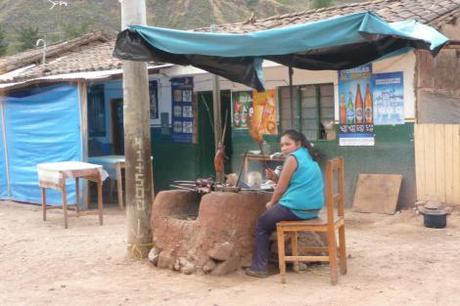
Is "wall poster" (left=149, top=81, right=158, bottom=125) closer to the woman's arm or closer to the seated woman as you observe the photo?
the seated woman

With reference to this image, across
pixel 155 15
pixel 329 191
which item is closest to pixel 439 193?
pixel 329 191

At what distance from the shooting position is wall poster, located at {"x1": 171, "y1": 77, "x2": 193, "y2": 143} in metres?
13.1

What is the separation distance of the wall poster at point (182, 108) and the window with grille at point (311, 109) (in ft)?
7.35

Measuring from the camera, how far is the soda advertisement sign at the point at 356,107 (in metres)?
10.4

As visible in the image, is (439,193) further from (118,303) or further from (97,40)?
(97,40)

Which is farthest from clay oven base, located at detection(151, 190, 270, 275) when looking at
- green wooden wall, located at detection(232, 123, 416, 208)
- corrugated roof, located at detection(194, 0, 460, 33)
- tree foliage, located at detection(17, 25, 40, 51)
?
tree foliage, located at detection(17, 25, 40, 51)

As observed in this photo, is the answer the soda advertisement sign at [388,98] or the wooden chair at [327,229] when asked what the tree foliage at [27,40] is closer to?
the soda advertisement sign at [388,98]

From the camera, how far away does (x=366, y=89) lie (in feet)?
34.0

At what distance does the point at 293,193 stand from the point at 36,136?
796 cm

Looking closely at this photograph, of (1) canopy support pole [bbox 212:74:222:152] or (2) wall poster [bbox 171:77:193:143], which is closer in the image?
(1) canopy support pole [bbox 212:74:222:152]

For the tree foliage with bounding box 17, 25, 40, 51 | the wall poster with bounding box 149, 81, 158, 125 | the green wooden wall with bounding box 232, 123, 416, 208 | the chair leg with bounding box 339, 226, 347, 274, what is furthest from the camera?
the tree foliage with bounding box 17, 25, 40, 51

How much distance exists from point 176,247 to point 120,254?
1.26 meters

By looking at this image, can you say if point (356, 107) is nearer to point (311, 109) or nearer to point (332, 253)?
point (311, 109)

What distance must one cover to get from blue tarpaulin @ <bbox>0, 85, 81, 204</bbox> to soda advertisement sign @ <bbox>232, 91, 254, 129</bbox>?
2990mm
